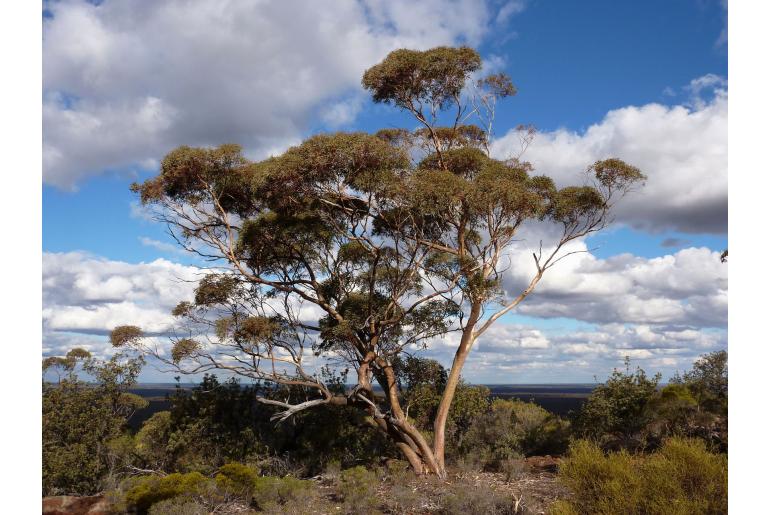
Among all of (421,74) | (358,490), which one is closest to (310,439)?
(358,490)

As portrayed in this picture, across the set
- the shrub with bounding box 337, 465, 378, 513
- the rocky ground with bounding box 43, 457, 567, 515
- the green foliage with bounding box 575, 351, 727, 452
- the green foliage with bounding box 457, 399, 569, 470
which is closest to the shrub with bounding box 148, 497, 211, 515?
the rocky ground with bounding box 43, 457, 567, 515

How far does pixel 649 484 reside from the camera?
7555mm

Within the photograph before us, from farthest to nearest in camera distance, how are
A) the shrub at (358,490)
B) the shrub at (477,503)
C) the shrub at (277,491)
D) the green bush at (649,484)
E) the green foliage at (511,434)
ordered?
the green foliage at (511,434)
the shrub at (277,491)
the shrub at (358,490)
the shrub at (477,503)
the green bush at (649,484)

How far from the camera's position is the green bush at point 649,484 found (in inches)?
282

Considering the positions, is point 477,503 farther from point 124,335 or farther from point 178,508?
point 124,335

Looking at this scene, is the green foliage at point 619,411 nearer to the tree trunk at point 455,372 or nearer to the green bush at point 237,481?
the tree trunk at point 455,372

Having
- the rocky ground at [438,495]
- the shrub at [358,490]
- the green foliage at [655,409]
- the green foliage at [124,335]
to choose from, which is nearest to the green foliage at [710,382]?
the green foliage at [655,409]

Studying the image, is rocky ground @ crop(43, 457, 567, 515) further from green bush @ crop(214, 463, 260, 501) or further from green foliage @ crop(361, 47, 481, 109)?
green foliage @ crop(361, 47, 481, 109)
